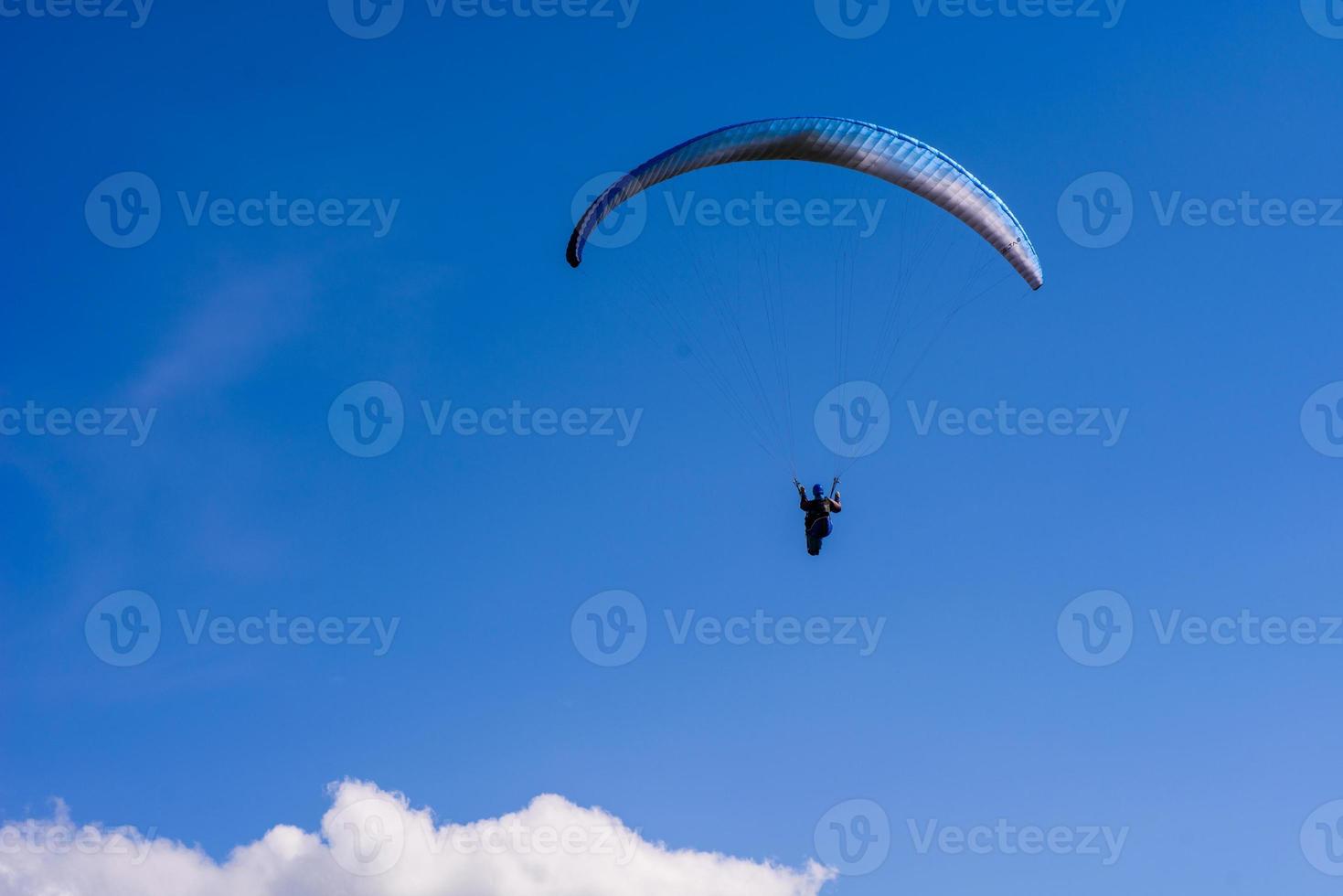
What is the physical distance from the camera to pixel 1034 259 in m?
39.8

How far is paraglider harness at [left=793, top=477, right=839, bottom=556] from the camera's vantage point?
1553 inches

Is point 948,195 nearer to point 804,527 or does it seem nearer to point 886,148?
point 886,148

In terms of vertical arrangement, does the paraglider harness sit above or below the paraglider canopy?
below

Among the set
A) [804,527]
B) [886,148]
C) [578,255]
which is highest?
[886,148]

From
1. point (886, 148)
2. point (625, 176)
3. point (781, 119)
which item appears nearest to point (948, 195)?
point (886, 148)

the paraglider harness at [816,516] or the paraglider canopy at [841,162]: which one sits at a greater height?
the paraglider canopy at [841,162]

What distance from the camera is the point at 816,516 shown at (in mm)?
39500

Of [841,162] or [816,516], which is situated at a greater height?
[841,162]

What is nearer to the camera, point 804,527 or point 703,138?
point 703,138

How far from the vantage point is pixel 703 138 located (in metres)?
37.7

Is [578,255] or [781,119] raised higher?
[781,119]

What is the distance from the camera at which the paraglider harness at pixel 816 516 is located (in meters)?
39.4

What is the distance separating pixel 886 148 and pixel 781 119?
2454 mm

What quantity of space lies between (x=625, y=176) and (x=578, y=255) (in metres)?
2.09
